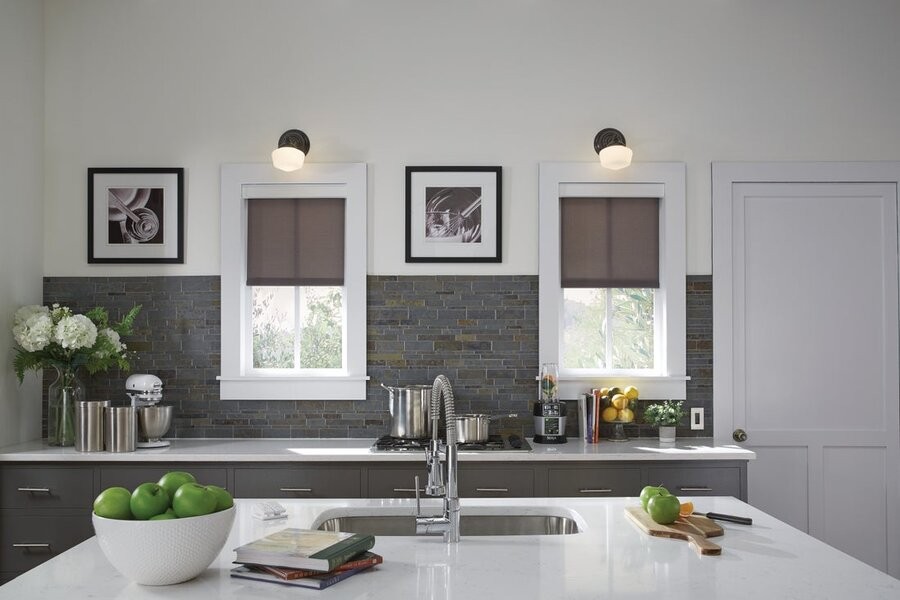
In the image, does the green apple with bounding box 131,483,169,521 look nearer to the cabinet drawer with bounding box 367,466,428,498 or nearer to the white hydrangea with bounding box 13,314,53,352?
the cabinet drawer with bounding box 367,466,428,498

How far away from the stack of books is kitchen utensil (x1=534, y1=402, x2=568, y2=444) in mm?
2112

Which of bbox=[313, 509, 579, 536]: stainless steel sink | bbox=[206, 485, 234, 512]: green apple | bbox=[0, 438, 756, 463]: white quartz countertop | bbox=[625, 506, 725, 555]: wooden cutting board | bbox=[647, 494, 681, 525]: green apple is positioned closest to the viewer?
bbox=[206, 485, 234, 512]: green apple

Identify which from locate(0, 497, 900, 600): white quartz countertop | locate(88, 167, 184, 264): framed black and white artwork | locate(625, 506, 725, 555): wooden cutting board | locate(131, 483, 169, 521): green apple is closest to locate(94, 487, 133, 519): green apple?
locate(131, 483, 169, 521): green apple

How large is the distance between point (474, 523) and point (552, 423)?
150 cm

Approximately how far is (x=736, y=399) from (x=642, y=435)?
1.80ft

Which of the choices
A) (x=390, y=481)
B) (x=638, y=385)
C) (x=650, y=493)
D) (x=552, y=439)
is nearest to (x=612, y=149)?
(x=638, y=385)

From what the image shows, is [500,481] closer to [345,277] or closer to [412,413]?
[412,413]

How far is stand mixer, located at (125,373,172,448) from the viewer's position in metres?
3.74

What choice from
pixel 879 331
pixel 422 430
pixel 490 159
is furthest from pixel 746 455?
pixel 490 159

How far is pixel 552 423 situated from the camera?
3.84 metres

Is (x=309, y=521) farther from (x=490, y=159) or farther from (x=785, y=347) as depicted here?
(x=785, y=347)

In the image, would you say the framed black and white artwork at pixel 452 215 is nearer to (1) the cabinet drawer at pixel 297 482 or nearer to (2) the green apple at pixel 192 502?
(1) the cabinet drawer at pixel 297 482

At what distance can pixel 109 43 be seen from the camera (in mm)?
4180

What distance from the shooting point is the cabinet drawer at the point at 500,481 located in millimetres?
3582
